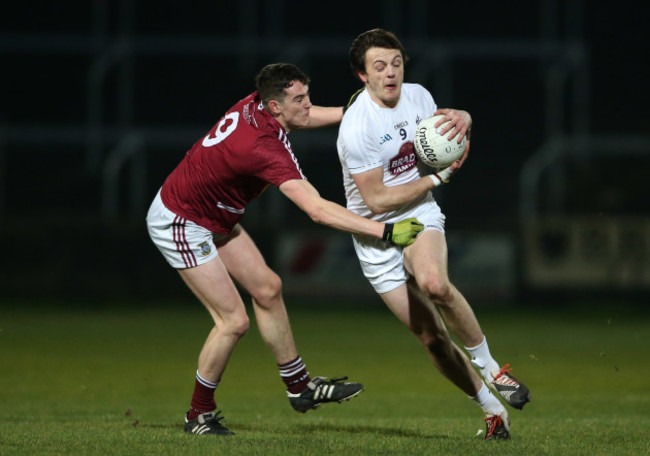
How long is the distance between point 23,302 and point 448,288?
41.1 ft

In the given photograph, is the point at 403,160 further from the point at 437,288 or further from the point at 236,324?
the point at 236,324

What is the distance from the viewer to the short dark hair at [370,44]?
6.86 metres

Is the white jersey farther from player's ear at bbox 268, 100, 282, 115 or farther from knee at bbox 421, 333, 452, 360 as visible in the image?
knee at bbox 421, 333, 452, 360

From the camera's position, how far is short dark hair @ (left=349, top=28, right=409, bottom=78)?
6.86 m

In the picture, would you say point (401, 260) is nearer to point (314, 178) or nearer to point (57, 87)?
point (314, 178)

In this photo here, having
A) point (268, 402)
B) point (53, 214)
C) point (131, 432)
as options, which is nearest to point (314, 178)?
point (53, 214)

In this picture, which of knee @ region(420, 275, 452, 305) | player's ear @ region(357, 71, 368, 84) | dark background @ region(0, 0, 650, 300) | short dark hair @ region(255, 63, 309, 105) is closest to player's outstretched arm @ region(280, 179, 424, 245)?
knee @ region(420, 275, 452, 305)

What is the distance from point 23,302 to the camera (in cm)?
1756

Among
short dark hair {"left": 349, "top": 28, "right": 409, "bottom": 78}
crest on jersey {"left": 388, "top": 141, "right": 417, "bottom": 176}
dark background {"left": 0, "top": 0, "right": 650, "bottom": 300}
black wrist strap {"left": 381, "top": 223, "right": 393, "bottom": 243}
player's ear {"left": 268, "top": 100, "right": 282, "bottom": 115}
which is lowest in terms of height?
Result: dark background {"left": 0, "top": 0, "right": 650, "bottom": 300}

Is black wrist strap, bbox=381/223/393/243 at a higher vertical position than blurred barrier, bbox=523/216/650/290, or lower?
higher

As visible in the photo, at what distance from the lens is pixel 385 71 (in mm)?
6844

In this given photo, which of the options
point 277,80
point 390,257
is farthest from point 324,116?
point 390,257

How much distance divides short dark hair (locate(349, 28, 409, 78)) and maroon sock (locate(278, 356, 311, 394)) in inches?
78.6

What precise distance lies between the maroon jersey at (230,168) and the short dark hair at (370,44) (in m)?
0.66
